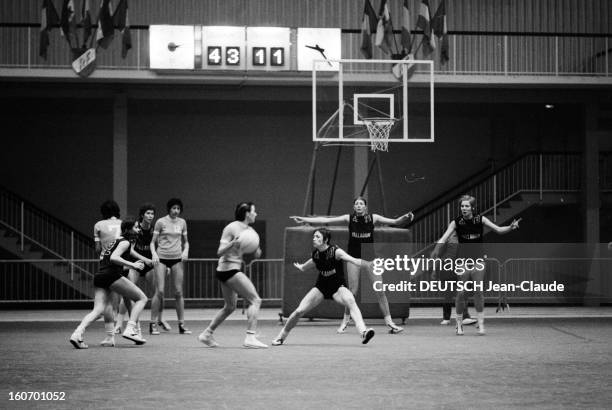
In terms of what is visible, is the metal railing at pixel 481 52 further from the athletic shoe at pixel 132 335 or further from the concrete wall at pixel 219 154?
the athletic shoe at pixel 132 335

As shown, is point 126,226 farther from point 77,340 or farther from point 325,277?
point 325,277

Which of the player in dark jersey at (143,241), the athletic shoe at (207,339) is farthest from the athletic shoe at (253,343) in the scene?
the player in dark jersey at (143,241)

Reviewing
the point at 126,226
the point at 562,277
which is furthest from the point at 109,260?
the point at 562,277

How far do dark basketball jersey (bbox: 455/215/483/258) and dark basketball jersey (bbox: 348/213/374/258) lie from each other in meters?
1.49

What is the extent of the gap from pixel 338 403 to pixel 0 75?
17.6 meters

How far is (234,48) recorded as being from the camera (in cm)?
2503

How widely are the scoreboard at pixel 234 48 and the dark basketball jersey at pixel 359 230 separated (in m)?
8.07

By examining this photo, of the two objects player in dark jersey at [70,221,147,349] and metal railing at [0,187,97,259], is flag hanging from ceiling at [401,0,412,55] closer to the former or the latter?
metal railing at [0,187,97,259]

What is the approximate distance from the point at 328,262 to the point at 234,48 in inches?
449

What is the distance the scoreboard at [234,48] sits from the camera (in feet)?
81.4

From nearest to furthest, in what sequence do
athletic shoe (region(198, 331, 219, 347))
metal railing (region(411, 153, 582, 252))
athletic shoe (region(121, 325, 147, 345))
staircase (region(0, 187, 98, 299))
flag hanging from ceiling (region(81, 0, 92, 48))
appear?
athletic shoe (region(121, 325, 147, 345)) → athletic shoe (region(198, 331, 219, 347)) → staircase (region(0, 187, 98, 299)) → flag hanging from ceiling (region(81, 0, 92, 48)) → metal railing (region(411, 153, 582, 252))

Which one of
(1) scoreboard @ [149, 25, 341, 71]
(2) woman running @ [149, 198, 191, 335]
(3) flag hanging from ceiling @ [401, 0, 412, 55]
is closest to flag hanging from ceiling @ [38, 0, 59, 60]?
(1) scoreboard @ [149, 25, 341, 71]

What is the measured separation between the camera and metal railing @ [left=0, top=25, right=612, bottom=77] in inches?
1044

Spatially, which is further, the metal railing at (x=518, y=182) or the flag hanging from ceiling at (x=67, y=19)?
the metal railing at (x=518, y=182)
